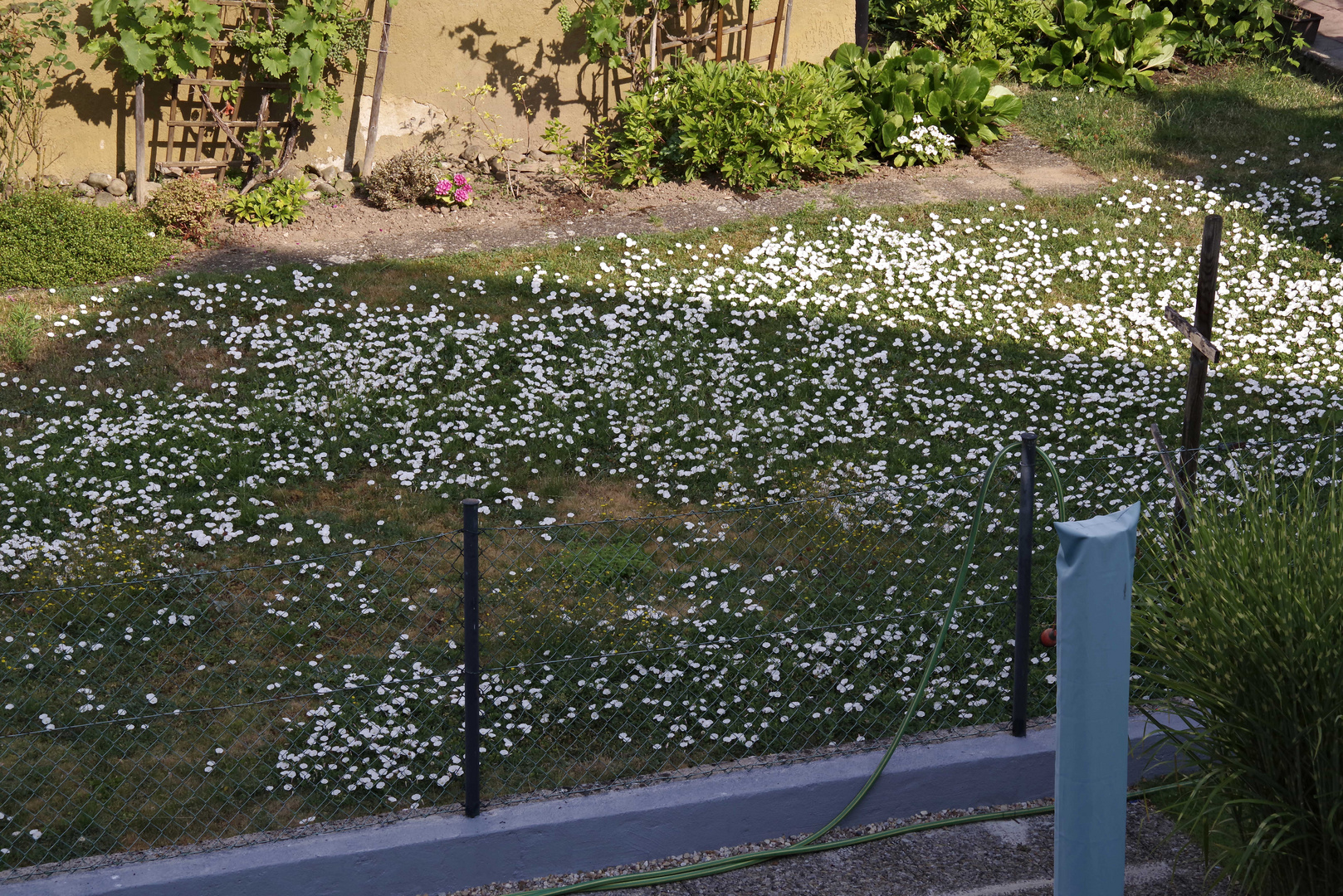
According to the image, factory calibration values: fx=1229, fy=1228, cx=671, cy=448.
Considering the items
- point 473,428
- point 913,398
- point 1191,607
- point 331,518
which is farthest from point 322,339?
point 1191,607

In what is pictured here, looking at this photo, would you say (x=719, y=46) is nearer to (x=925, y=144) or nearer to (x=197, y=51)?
(x=925, y=144)

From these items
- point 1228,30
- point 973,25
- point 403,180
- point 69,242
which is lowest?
point 69,242

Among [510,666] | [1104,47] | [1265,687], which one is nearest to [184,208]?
[510,666]

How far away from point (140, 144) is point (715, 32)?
479 centimetres

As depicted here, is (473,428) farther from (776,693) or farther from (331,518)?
(776,693)

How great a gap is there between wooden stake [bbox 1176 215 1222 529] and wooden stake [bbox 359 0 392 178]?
6.96 meters

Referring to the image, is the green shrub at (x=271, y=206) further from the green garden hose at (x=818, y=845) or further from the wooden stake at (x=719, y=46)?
the green garden hose at (x=818, y=845)

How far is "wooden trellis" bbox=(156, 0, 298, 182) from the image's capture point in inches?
366

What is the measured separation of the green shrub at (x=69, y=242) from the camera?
325 inches

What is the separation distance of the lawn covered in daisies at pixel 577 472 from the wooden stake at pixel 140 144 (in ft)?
4.51

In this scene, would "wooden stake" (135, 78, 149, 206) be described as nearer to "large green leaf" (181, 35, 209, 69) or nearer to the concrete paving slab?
"large green leaf" (181, 35, 209, 69)

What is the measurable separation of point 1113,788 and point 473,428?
4.61 meters

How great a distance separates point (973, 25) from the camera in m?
11.9

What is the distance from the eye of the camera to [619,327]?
7988 millimetres
